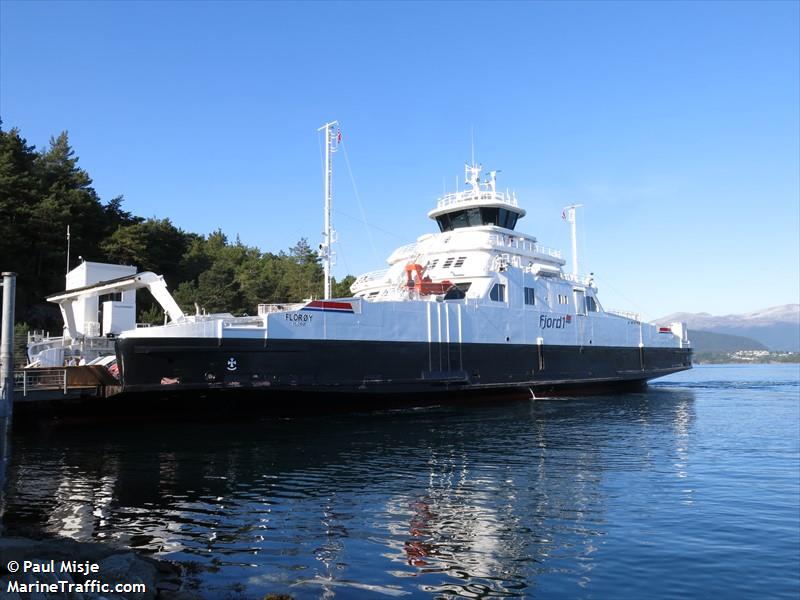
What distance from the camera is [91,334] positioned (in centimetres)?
2267

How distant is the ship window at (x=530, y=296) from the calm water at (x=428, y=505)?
32.2ft

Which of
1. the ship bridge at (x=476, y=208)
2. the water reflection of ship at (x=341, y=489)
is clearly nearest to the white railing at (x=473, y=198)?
the ship bridge at (x=476, y=208)

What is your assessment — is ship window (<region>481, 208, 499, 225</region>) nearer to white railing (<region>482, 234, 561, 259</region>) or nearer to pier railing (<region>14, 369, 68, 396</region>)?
white railing (<region>482, 234, 561, 259</region>)

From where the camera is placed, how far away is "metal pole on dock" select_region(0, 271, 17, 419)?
40.2 ft

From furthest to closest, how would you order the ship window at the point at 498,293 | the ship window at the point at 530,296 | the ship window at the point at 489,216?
the ship window at the point at 489,216
the ship window at the point at 530,296
the ship window at the point at 498,293

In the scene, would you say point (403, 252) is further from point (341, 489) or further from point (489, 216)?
point (341, 489)

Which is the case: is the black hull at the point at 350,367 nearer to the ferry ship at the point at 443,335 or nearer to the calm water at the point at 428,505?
the ferry ship at the point at 443,335

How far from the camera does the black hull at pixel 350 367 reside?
17969 millimetres

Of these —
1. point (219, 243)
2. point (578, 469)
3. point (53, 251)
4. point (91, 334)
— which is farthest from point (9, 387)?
point (219, 243)

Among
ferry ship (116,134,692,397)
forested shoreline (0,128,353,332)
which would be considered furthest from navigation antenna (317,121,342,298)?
forested shoreline (0,128,353,332)

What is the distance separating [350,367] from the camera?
2122cm

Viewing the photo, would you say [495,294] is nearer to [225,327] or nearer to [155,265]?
[225,327]

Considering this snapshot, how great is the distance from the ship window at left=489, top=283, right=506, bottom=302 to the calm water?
8.46m

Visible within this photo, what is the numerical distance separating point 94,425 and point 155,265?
25.4 metres
